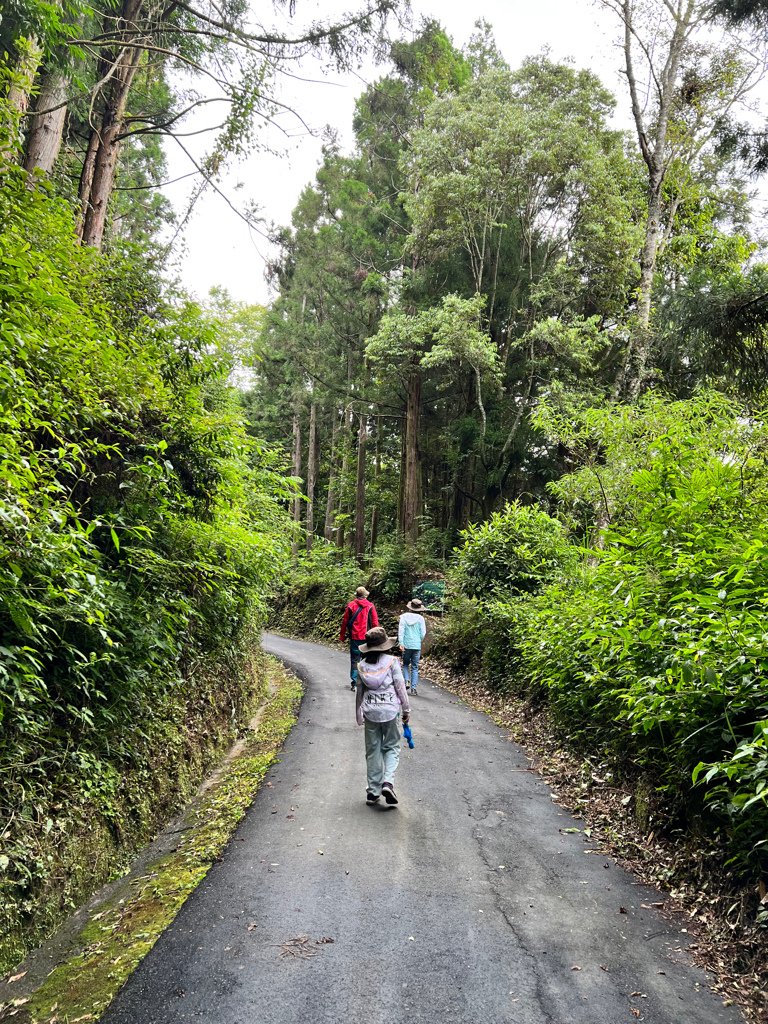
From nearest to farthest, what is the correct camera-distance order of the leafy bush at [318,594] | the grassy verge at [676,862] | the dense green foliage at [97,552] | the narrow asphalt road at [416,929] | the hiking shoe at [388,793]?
the narrow asphalt road at [416,929], the grassy verge at [676,862], the dense green foliage at [97,552], the hiking shoe at [388,793], the leafy bush at [318,594]

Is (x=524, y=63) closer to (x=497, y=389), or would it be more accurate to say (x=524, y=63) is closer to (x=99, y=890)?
(x=497, y=389)

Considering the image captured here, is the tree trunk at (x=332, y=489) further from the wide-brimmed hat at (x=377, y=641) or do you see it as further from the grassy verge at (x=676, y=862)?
the wide-brimmed hat at (x=377, y=641)

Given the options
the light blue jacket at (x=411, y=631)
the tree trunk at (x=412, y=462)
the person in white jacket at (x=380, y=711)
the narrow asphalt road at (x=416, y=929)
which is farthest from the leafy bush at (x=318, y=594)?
the narrow asphalt road at (x=416, y=929)

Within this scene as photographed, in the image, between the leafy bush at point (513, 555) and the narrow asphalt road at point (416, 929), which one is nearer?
the narrow asphalt road at point (416, 929)

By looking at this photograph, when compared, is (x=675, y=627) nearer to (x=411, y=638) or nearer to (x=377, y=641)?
(x=377, y=641)

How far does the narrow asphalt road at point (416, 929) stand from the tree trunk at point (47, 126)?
8.85m

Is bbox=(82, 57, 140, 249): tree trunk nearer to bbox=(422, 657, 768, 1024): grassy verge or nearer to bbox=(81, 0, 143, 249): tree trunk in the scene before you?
bbox=(81, 0, 143, 249): tree trunk

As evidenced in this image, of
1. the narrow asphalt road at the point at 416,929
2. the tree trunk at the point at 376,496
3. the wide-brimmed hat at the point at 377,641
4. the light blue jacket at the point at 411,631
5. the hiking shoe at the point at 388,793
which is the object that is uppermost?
the tree trunk at the point at 376,496

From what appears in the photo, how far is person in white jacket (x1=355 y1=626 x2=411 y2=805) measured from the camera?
227 inches

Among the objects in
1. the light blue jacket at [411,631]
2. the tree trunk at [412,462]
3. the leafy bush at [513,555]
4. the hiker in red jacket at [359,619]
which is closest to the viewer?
the hiker in red jacket at [359,619]

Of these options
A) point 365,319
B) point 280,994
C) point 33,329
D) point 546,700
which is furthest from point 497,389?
point 280,994

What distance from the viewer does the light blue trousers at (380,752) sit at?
576cm

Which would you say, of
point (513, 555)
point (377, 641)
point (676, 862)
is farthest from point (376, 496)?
point (676, 862)

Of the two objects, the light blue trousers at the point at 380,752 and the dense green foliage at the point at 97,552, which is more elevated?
the dense green foliage at the point at 97,552
